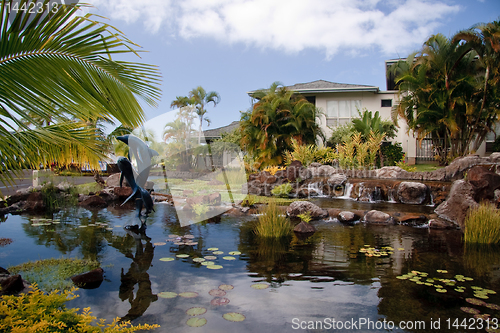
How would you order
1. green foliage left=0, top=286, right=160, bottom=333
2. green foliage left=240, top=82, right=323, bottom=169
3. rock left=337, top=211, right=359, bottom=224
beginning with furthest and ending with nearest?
green foliage left=240, top=82, right=323, bottom=169
rock left=337, top=211, right=359, bottom=224
green foliage left=0, top=286, right=160, bottom=333

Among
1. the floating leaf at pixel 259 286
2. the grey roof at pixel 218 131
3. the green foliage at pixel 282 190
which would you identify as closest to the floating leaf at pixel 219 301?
the floating leaf at pixel 259 286

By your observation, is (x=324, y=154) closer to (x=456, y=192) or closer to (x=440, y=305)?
(x=456, y=192)

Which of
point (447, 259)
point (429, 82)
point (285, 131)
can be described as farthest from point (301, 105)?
point (447, 259)

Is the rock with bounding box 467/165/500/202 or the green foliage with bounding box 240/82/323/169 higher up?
the green foliage with bounding box 240/82/323/169

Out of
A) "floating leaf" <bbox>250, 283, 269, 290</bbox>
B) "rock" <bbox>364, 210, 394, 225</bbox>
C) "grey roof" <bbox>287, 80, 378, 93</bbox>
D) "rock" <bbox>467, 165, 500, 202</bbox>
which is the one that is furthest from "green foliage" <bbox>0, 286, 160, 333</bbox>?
"grey roof" <bbox>287, 80, 378, 93</bbox>

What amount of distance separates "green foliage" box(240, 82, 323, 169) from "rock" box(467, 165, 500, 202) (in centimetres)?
964

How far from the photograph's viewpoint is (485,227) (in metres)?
5.19

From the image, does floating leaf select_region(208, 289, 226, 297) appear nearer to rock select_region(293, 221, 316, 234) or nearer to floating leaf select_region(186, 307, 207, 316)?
floating leaf select_region(186, 307, 207, 316)

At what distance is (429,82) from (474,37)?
2468 mm

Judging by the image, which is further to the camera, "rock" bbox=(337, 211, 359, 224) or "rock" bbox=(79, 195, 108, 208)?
"rock" bbox=(79, 195, 108, 208)

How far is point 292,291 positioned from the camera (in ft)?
10.8

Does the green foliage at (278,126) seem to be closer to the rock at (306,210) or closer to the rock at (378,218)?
the rock at (306,210)

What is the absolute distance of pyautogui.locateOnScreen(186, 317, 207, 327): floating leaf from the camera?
262 cm

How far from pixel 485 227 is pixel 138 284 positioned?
571 cm
